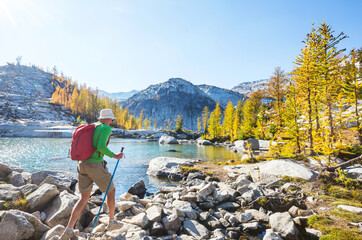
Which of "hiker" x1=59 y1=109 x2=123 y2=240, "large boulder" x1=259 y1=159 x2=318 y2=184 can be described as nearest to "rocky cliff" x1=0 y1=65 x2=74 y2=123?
"hiker" x1=59 y1=109 x2=123 y2=240

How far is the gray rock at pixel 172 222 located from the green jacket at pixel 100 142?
111 inches

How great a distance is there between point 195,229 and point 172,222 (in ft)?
2.50

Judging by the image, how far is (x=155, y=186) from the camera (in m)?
13.2

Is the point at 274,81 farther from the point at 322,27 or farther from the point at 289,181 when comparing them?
Result: the point at 289,181

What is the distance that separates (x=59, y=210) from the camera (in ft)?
18.5

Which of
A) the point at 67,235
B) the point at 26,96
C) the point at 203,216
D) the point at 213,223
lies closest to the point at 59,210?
the point at 67,235

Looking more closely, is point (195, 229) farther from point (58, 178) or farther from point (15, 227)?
point (58, 178)

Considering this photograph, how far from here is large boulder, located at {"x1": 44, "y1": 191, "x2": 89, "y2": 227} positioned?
17.6 feet

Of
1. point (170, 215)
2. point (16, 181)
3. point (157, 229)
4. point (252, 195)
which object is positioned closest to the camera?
point (157, 229)

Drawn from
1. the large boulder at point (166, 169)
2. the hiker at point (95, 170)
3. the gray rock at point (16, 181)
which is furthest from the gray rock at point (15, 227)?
the large boulder at point (166, 169)

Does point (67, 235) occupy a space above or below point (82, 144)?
below

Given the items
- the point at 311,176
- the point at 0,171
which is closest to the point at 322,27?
the point at 311,176

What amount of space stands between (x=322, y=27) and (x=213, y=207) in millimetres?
17179

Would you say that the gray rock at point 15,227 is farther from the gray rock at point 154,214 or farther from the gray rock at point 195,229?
the gray rock at point 195,229
